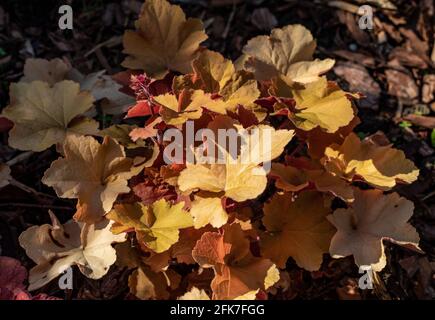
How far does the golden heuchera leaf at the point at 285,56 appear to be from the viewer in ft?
6.24

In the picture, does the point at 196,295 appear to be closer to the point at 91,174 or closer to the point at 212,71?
the point at 91,174

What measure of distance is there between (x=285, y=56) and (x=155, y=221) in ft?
2.30

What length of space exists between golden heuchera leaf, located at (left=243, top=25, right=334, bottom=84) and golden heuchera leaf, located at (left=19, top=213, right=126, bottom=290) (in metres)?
0.69

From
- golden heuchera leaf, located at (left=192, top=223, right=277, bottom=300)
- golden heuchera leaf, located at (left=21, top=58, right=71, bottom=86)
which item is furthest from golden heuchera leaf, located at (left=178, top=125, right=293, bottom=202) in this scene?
golden heuchera leaf, located at (left=21, top=58, right=71, bottom=86)

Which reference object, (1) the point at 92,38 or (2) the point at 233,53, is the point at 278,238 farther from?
(1) the point at 92,38

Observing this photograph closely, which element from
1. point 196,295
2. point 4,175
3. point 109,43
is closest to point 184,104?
point 196,295

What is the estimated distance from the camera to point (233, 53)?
2.39 m

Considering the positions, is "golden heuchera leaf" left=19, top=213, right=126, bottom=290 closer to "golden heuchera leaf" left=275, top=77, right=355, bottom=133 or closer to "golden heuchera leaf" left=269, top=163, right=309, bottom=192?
"golden heuchera leaf" left=269, top=163, right=309, bottom=192

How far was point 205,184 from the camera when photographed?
1.54m

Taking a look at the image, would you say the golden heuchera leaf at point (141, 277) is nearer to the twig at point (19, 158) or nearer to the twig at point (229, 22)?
the twig at point (19, 158)

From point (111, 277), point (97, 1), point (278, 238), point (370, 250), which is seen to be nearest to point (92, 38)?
point (97, 1)

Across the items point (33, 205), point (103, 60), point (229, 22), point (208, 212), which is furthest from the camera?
point (229, 22)

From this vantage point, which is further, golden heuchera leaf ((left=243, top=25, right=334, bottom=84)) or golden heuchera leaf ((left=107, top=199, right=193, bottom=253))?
golden heuchera leaf ((left=243, top=25, right=334, bottom=84))

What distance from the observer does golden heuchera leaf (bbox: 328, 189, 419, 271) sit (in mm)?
1596
